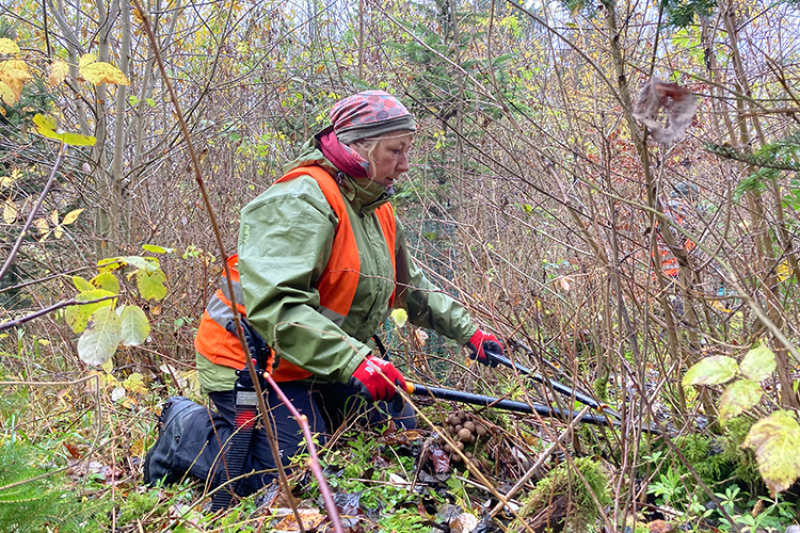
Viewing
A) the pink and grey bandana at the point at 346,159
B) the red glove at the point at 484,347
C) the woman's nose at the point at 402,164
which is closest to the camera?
the pink and grey bandana at the point at 346,159

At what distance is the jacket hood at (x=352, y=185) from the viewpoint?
3.06 m

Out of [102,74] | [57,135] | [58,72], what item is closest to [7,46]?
[58,72]

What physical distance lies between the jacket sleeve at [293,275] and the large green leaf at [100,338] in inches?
45.2

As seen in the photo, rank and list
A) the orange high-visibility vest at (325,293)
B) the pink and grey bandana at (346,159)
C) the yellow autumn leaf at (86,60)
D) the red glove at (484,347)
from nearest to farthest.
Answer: the yellow autumn leaf at (86,60) < the orange high-visibility vest at (325,293) < the pink and grey bandana at (346,159) < the red glove at (484,347)

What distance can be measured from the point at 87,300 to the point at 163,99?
6.56m

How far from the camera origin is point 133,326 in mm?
1413

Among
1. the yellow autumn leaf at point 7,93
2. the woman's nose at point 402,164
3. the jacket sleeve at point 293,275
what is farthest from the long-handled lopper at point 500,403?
the yellow autumn leaf at point 7,93

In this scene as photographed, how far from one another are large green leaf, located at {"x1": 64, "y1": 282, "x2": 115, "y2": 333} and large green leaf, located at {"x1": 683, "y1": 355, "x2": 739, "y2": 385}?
135 centimetres

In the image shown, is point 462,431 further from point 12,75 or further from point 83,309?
point 12,75

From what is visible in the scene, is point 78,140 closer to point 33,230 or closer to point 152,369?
point 152,369

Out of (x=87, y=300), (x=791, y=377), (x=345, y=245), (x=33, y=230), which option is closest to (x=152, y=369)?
(x=33, y=230)

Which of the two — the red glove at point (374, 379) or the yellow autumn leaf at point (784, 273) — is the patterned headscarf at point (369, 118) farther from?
the yellow autumn leaf at point (784, 273)

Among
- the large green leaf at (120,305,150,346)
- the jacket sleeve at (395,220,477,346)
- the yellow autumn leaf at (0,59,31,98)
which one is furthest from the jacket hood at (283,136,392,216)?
the large green leaf at (120,305,150,346)

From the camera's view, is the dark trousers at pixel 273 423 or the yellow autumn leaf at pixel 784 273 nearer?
the yellow autumn leaf at pixel 784 273
